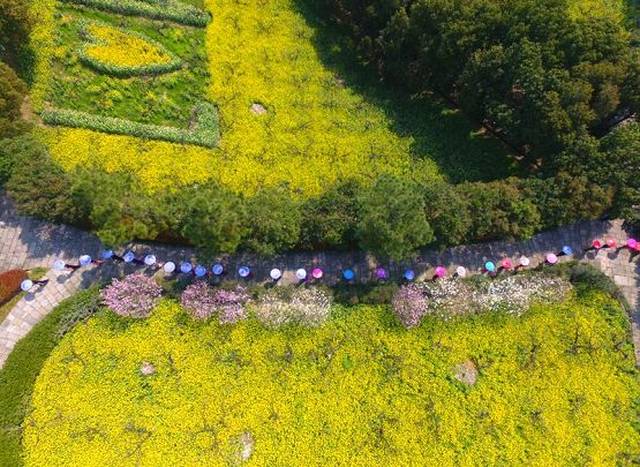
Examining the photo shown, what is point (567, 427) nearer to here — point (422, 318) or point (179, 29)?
point (422, 318)

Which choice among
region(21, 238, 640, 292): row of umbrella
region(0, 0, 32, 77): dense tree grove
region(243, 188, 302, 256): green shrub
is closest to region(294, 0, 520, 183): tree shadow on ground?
region(21, 238, 640, 292): row of umbrella

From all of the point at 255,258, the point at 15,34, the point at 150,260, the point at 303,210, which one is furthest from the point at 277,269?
the point at 15,34

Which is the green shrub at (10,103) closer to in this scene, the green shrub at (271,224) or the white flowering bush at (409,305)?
the green shrub at (271,224)

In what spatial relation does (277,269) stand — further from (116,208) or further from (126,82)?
(126,82)

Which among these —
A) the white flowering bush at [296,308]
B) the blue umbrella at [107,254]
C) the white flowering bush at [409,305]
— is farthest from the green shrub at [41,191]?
the white flowering bush at [409,305]

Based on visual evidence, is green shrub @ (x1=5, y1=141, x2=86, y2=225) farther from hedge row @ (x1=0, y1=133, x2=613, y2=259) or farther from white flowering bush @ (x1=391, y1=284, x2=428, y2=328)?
white flowering bush @ (x1=391, y1=284, x2=428, y2=328)

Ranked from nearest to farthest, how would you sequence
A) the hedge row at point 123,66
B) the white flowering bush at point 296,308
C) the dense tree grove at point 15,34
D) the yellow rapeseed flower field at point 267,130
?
the white flowering bush at point 296,308 < the dense tree grove at point 15,34 < the yellow rapeseed flower field at point 267,130 < the hedge row at point 123,66
